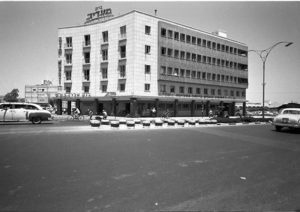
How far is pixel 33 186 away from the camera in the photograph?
447 centimetres

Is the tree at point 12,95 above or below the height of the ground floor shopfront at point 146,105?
above

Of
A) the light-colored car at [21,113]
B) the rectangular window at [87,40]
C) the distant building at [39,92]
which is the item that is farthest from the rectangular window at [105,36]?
the distant building at [39,92]

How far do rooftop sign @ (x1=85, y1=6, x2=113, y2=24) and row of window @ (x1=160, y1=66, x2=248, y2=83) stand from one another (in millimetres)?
15409

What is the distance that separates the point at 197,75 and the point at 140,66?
527 inches

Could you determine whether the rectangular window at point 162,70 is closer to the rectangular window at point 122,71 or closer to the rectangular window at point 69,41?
the rectangular window at point 122,71

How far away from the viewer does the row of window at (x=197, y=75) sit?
39.3 metres

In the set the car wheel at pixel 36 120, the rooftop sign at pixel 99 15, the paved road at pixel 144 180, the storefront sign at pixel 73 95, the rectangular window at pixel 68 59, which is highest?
the rooftop sign at pixel 99 15

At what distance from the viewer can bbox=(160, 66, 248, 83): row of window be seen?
3934cm

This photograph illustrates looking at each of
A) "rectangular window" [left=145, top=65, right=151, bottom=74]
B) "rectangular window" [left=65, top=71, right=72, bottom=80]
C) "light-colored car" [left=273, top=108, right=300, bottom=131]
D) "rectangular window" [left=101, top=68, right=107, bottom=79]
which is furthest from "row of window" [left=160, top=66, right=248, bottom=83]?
"light-colored car" [left=273, top=108, right=300, bottom=131]

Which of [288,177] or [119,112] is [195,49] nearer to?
[119,112]

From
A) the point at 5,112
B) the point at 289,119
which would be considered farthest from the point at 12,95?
the point at 289,119

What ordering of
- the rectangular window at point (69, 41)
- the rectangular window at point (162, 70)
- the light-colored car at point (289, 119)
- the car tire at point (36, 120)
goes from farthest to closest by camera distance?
1. the rectangular window at point (69, 41)
2. the rectangular window at point (162, 70)
3. the car tire at point (36, 120)
4. the light-colored car at point (289, 119)

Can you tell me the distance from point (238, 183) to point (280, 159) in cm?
353

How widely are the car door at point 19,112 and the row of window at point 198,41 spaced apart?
27195mm
